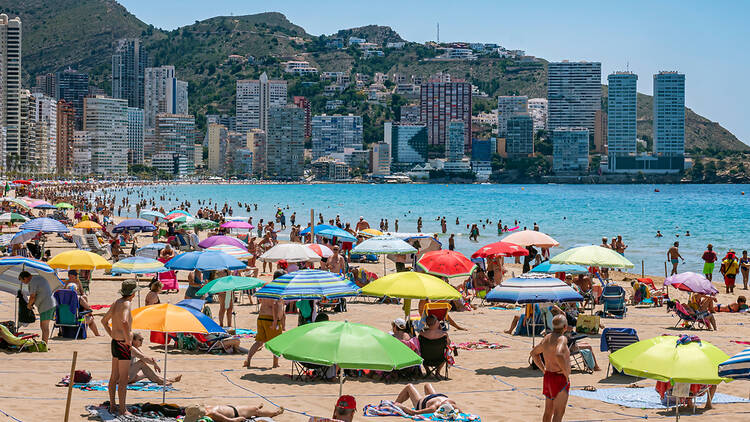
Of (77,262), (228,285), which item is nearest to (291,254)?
(228,285)

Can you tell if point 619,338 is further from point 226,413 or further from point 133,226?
point 133,226

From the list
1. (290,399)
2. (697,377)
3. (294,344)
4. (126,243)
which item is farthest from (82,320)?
(126,243)

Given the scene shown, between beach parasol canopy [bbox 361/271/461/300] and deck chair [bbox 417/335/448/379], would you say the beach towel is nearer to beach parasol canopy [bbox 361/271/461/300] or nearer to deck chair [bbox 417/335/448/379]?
deck chair [bbox 417/335/448/379]

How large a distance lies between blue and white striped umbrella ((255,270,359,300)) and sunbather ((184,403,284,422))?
10.4 feet

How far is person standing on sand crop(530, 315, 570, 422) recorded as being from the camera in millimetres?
7992

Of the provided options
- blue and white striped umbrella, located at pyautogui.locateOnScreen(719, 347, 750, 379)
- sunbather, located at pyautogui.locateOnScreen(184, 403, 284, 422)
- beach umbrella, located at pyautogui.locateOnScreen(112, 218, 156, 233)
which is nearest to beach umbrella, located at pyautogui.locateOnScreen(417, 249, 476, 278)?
sunbather, located at pyautogui.locateOnScreen(184, 403, 284, 422)

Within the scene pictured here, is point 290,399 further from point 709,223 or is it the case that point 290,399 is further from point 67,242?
point 709,223

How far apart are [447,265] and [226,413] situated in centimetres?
803

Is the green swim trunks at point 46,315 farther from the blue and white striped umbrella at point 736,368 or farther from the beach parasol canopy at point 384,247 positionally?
the blue and white striped umbrella at point 736,368

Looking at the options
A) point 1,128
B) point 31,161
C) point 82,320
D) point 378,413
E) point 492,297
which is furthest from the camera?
point 31,161

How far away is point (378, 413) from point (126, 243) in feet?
78.7

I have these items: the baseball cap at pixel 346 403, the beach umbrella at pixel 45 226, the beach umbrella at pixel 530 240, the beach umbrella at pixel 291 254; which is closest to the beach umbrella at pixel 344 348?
the baseball cap at pixel 346 403

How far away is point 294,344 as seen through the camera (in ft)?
27.3

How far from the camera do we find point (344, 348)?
805 cm
